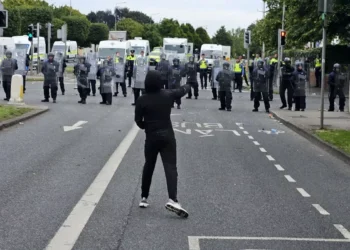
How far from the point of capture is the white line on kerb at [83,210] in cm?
795

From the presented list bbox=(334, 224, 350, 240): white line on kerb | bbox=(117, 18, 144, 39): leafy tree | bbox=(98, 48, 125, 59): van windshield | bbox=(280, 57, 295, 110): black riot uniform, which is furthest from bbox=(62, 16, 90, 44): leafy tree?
bbox=(334, 224, 350, 240): white line on kerb

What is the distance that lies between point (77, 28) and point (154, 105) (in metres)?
111

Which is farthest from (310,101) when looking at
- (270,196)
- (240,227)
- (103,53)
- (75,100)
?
(240,227)

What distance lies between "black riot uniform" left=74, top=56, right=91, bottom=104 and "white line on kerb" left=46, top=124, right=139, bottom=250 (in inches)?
607

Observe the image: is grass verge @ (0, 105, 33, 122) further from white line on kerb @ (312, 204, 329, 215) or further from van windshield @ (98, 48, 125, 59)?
van windshield @ (98, 48, 125, 59)

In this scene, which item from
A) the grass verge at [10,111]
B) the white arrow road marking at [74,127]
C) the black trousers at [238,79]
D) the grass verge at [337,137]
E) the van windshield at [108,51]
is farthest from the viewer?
the van windshield at [108,51]

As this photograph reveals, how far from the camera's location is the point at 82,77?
30531mm

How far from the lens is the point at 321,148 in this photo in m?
18.0

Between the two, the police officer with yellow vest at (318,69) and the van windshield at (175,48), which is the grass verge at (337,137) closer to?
the police officer with yellow vest at (318,69)

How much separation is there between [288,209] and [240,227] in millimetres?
1444


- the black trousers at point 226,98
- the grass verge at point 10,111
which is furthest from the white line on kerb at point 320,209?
the black trousers at point 226,98

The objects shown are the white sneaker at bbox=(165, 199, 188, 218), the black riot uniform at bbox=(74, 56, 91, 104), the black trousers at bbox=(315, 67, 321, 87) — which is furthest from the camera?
the black trousers at bbox=(315, 67, 321, 87)

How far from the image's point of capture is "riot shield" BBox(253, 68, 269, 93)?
2862cm

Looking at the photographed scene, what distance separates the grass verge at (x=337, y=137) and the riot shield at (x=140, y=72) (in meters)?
10.2
